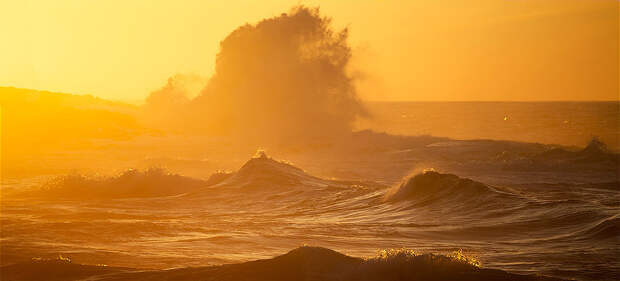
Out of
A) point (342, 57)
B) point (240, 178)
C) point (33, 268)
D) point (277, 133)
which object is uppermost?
point (342, 57)

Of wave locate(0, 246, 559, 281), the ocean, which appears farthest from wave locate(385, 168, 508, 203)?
wave locate(0, 246, 559, 281)

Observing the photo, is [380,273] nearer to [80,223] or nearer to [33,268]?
[33,268]

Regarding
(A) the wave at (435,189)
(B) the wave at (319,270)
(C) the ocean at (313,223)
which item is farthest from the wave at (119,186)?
(B) the wave at (319,270)

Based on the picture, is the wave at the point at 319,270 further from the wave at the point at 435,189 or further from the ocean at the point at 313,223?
the wave at the point at 435,189

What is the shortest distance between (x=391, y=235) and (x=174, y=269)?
4.49 meters

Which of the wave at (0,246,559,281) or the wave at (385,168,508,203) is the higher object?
the wave at (385,168,508,203)

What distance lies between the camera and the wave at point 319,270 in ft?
24.9

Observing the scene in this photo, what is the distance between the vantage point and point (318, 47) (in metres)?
45.3

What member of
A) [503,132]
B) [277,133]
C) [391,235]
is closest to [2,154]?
[277,133]

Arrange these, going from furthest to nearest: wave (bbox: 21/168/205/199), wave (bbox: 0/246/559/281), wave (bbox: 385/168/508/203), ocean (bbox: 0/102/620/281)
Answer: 1. wave (bbox: 21/168/205/199)
2. wave (bbox: 385/168/508/203)
3. ocean (bbox: 0/102/620/281)
4. wave (bbox: 0/246/559/281)

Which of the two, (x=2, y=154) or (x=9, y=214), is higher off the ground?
(x=2, y=154)

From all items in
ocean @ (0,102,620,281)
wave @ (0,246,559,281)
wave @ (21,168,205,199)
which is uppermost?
wave @ (21,168,205,199)

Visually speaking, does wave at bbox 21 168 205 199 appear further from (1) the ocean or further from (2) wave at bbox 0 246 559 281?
(2) wave at bbox 0 246 559 281

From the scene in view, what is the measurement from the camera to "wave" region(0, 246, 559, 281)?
759cm
